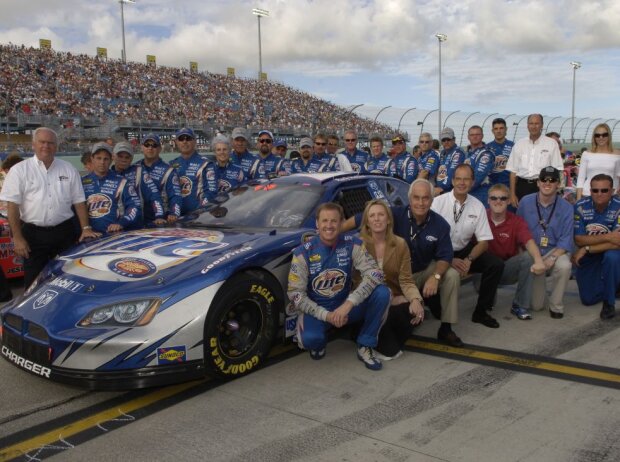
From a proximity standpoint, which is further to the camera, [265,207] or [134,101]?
[134,101]

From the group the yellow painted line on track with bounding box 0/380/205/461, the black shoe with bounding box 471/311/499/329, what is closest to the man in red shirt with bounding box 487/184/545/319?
the black shoe with bounding box 471/311/499/329

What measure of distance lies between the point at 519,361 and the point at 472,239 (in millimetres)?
1372

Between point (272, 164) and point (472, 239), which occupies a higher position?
point (272, 164)

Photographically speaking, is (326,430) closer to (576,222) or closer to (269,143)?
(576,222)

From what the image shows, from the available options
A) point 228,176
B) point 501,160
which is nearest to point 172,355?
point 228,176

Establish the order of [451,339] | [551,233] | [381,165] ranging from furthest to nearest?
[381,165], [551,233], [451,339]

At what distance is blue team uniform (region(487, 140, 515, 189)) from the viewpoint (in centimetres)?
741

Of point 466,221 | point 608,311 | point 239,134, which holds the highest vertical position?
point 239,134

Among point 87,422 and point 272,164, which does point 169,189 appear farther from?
point 87,422

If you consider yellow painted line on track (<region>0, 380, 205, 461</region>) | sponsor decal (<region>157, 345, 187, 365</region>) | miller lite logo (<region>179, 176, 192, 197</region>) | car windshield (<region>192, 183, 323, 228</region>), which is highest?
miller lite logo (<region>179, 176, 192, 197</region>)

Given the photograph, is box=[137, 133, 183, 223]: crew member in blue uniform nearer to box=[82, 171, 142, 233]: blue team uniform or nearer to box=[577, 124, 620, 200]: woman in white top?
box=[82, 171, 142, 233]: blue team uniform

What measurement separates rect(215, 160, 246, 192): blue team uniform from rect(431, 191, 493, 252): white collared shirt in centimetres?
264

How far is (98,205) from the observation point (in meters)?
5.22

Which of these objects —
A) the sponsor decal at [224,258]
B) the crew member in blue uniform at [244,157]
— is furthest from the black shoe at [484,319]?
the crew member in blue uniform at [244,157]
